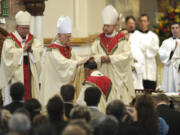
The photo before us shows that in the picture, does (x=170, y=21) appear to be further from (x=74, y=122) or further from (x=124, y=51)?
(x=74, y=122)

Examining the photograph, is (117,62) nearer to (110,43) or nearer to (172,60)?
(110,43)

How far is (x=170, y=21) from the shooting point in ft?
50.9

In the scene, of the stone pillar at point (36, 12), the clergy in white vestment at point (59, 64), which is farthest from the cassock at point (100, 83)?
the stone pillar at point (36, 12)

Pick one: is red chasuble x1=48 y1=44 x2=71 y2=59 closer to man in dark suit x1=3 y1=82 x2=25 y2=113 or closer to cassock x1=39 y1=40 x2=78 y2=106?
cassock x1=39 y1=40 x2=78 y2=106

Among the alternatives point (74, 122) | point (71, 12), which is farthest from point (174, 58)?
point (74, 122)

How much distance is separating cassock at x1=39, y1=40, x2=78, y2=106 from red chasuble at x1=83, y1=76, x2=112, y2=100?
903 millimetres

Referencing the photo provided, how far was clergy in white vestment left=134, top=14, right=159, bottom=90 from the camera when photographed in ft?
45.6

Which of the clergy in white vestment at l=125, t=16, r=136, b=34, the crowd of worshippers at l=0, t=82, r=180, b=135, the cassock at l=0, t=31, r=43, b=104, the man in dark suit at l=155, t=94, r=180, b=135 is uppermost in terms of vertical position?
the clergy in white vestment at l=125, t=16, r=136, b=34

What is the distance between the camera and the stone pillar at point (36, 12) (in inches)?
430

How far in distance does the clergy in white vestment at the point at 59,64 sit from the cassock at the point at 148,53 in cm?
486

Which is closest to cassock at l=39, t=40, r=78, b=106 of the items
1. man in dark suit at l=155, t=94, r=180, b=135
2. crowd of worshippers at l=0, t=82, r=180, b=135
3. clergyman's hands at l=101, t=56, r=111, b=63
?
clergyman's hands at l=101, t=56, r=111, b=63

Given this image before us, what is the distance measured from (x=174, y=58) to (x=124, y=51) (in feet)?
9.34

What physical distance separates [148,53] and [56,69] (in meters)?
5.20

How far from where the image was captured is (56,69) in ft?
29.9
